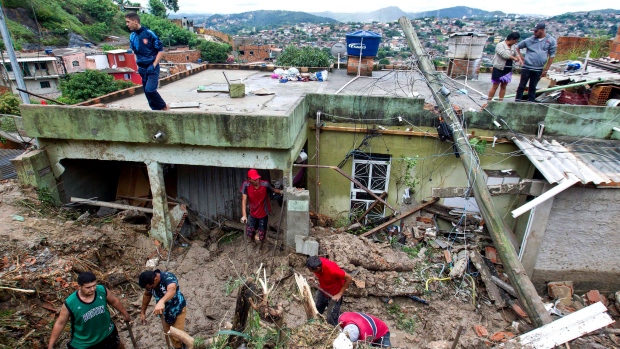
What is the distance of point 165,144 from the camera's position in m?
7.24

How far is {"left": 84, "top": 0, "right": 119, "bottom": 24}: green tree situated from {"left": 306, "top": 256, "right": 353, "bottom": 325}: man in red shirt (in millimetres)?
69716

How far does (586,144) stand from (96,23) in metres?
69.0

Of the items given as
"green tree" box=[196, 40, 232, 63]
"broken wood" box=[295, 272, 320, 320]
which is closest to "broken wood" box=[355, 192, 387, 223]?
"broken wood" box=[295, 272, 320, 320]

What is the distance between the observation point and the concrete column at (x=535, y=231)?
7.06 metres

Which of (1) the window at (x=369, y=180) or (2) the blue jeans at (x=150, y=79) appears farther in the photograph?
(1) the window at (x=369, y=180)

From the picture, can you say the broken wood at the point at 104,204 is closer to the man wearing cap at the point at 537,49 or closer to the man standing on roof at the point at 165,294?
the man standing on roof at the point at 165,294

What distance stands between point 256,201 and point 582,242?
6.89 metres

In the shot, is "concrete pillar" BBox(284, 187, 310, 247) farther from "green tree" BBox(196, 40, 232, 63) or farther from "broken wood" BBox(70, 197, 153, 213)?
"green tree" BBox(196, 40, 232, 63)

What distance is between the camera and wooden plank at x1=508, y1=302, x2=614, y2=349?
16.7ft

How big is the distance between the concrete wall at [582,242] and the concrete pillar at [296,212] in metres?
4.98

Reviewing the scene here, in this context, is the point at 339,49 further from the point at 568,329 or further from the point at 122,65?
the point at 122,65

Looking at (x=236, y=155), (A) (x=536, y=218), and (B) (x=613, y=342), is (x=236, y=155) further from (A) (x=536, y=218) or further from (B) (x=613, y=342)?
(B) (x=613, y=342)

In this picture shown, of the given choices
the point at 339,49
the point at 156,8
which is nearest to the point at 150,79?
the point at 339,49

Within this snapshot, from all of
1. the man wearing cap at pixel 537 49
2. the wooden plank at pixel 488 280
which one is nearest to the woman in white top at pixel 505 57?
the man wearing cap at pixel 537 49
